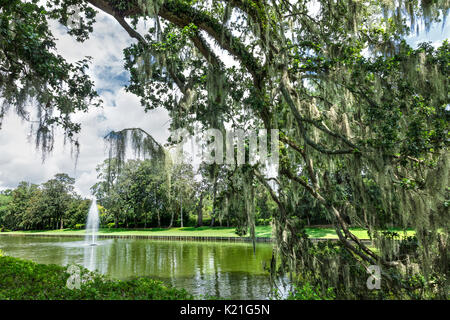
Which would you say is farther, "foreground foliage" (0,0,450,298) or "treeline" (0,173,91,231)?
"treeline" (0,173,91,231)

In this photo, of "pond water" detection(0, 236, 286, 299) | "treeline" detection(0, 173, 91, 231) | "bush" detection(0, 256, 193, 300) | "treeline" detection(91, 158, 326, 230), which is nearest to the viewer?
"bush" detection(0, 256, 193, 300)

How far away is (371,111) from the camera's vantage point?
407cm

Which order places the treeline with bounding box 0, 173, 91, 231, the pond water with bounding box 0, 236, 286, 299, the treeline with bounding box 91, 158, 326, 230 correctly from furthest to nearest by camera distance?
the treeline with bounding box 0, 173, 91, 231, the treeline with bounding box 91, 158, 326, 230, the pond water with bounding box 0, 236, 286, 299

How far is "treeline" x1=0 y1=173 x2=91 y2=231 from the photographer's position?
37.6 meters

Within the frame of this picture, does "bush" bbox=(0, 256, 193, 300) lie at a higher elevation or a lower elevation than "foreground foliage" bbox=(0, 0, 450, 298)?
lower

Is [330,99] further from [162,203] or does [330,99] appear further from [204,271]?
[162,203]

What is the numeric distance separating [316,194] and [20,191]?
51.7 meters

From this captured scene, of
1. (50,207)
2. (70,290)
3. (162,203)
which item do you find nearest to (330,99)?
(70,290)

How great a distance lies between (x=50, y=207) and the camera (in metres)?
37.3

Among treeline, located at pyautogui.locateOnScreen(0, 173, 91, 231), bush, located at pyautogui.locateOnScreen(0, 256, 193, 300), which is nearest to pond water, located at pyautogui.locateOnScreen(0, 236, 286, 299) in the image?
bush, located at pyautogui.locateOnScreen(0, 256, 193, 300)

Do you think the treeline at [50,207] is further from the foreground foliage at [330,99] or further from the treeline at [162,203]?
the foreground foliage at [330,99]

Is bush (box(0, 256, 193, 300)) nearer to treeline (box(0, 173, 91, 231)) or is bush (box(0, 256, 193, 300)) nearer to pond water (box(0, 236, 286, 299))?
pond water (box(0, 236, 286, 299))

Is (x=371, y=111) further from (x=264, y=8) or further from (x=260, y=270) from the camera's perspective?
(x=260, y=270)
